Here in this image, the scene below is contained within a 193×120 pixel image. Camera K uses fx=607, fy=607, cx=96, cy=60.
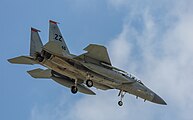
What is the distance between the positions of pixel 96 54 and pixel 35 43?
5366mm

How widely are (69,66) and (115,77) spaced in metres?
3.85

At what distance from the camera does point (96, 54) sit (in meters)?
48.7

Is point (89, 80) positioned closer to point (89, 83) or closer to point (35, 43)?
point (89, 83)

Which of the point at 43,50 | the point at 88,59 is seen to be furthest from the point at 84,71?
the point at 43,50

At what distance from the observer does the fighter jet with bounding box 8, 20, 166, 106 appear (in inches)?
1890

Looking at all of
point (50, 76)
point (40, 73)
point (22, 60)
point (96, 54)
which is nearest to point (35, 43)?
point (22, 60)

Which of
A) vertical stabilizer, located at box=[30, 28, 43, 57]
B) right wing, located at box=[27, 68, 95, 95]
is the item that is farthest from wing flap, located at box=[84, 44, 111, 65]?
right wing, located at box=[27, 68, 95, 95]

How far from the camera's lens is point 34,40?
50531 millimetres

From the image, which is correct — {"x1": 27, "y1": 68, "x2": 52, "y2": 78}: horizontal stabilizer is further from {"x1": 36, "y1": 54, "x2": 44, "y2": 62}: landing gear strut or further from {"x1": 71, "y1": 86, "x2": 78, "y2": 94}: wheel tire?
{"x1": 36, "y1": 54, "x2": 44, "y2": 62}: landing gear strut

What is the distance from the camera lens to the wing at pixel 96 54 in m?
47.7

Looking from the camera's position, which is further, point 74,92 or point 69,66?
point 74,92

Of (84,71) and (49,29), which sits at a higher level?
(49,29)

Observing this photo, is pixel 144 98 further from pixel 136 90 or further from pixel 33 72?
pixel 33 72

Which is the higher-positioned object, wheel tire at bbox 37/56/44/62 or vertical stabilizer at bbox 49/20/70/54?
vertical stabilizer at bbox 49/20/70/54
